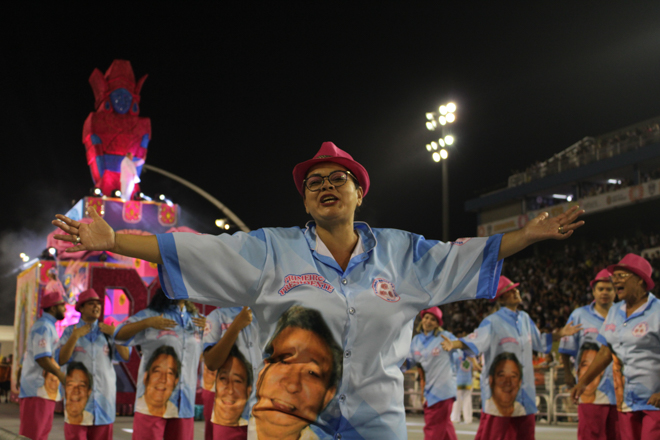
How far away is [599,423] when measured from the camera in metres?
7.52

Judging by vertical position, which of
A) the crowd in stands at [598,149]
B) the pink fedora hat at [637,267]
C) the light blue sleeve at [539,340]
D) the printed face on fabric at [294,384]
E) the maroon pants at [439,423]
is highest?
the crowd in stands at [598,149]

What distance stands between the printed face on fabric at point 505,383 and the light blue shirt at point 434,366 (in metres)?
1.21

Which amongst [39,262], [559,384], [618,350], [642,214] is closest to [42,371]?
[618,350]

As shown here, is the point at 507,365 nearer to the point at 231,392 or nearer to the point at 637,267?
the point at 637,267

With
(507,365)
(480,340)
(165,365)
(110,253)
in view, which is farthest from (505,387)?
(110,253)

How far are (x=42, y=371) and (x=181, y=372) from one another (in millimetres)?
2733

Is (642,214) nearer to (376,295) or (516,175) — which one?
(516,175)

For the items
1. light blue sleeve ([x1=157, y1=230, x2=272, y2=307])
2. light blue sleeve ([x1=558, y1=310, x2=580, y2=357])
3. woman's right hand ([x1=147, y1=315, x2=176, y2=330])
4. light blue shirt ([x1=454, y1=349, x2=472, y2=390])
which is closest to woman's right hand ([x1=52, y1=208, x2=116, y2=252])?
light blue sleeve ([x1=157, y1=230, x2=272, y2=307])

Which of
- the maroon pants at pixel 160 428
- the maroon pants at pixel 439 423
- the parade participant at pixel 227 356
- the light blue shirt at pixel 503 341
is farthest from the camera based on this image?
the maroon pants at pixel 439 423

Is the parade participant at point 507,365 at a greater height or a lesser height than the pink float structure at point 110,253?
lesser

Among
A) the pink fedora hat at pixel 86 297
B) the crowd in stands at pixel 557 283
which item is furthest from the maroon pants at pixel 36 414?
the crowd in stands at pixel 557 283

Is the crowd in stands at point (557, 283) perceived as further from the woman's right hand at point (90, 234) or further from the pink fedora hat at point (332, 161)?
the woman's right hand at point (90, 234)

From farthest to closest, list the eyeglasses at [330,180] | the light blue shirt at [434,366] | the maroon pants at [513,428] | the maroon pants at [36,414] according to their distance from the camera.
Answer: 1. the light blue shirt at [434,366]
2. the maroon pants at [36,414]
3. the maroon pants at [513,428]
4. the eyeglasses at [330,180]

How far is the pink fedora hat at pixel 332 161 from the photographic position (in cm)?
323
